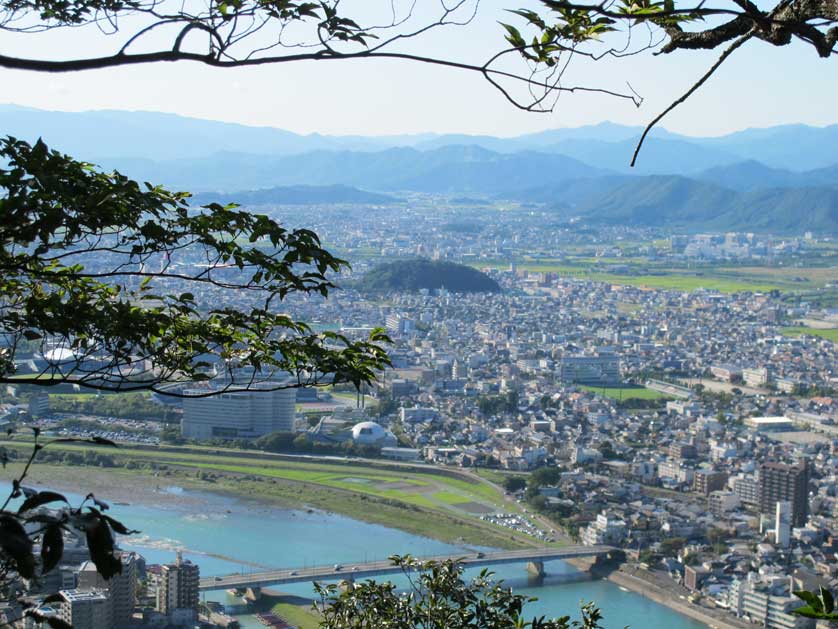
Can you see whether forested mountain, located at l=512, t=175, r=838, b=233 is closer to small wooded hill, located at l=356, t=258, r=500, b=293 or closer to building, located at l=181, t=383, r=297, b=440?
small wooded hill, located at l=356, t=258, r=500, b=293

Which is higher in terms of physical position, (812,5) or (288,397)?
(812,5)

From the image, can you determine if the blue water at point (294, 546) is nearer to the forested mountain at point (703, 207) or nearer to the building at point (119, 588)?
the building at point (119, 588)

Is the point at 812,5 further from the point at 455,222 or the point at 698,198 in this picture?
the point at 698,198

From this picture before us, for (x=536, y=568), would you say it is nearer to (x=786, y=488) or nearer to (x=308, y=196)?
(x=786, y=488)

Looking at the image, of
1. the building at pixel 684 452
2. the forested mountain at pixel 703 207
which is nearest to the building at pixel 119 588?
the building at pixel 684 452

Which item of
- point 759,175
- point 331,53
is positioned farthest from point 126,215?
point 759,175
